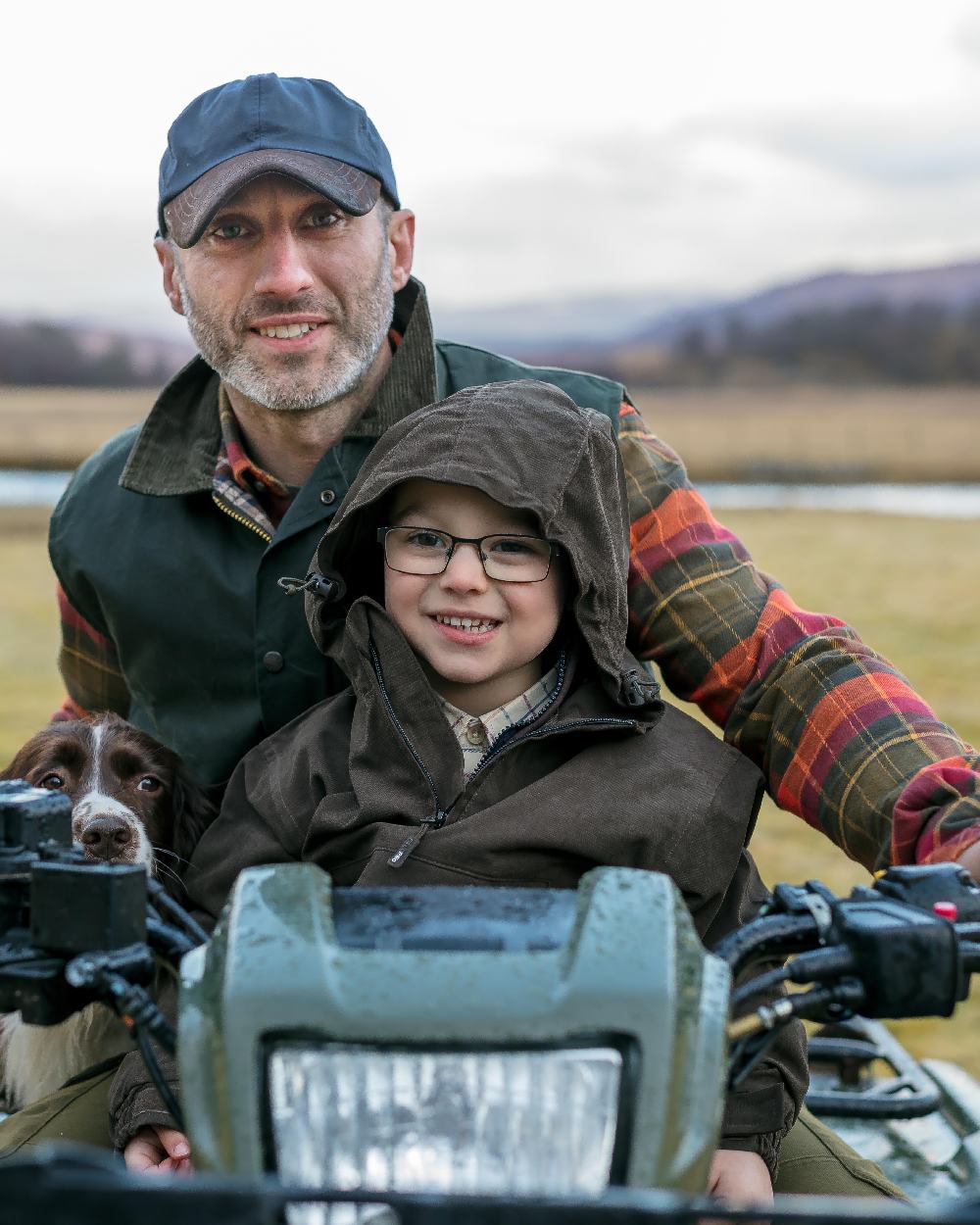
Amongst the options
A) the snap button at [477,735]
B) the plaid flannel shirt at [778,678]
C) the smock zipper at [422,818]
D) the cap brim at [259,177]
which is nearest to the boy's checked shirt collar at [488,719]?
the snap button at [477,735]

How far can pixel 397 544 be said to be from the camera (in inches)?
96.5

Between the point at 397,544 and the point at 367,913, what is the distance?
3.61 ft

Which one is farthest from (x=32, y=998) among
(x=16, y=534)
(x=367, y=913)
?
(x=16, y=534)

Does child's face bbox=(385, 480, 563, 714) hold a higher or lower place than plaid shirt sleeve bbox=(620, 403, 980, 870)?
higher

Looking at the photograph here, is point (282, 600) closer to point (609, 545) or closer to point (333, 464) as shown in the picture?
point (333, 464)

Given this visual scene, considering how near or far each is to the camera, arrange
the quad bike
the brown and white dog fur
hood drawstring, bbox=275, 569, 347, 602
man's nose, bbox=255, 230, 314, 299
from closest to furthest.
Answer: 1. the quad bike
2. hood drawstring, bbox=275, 569, 347, 602
3. the brown and white dog fur
4. man's nose, bbox=255, 230, 314, 299

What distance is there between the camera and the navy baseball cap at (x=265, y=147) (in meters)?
2.92

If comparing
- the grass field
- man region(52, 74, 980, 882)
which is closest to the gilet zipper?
man region(52, 74, 980, 882)

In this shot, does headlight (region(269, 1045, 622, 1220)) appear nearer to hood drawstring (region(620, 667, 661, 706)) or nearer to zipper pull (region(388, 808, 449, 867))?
zipper pull (region(388, 808, 449, 867))

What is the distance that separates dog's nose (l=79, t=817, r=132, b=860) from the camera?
101 inches

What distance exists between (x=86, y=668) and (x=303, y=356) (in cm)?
101

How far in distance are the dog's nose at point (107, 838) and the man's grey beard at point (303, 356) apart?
37.3 inches

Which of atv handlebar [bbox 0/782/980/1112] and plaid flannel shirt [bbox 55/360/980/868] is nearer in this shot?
atv handlebar [bbox 0/782/980/1112]

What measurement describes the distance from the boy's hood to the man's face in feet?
1.91
